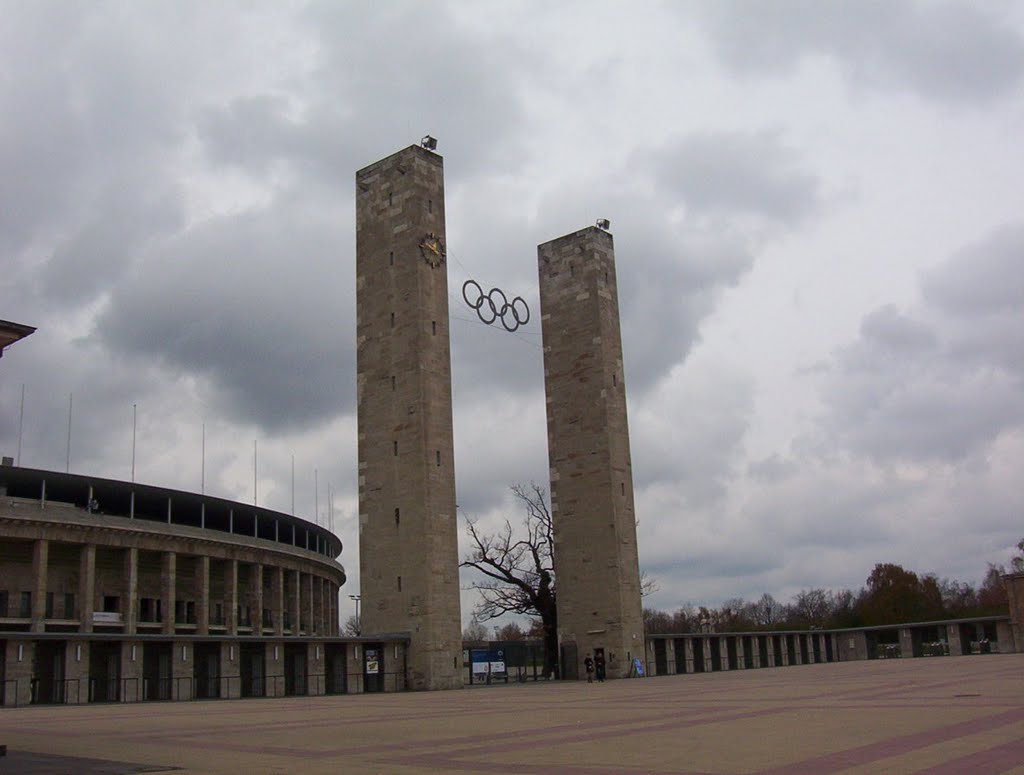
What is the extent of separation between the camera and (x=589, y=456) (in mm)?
58094

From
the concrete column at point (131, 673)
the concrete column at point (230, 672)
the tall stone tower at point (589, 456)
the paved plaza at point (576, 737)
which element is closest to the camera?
the paved plaza at point (576, 737)

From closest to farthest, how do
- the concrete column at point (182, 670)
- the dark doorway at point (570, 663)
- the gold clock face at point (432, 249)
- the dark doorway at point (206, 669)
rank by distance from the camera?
the concrete column at point (182, 670) → the dark doorway at point (206, 669) → the gold clock face at point (432, 249) → the dark doorway at point (570, 663)

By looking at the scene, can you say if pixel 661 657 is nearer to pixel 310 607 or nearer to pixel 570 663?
pixel 570 663

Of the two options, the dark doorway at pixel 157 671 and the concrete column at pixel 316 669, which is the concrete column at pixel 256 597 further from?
the dark doorway at pixel 157 671

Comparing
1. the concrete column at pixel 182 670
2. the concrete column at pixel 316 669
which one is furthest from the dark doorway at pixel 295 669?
the concrete column at pixel 182 670

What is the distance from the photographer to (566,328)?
61.2 m

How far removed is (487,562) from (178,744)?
45693 mm

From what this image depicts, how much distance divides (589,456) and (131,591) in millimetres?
Result: 26916

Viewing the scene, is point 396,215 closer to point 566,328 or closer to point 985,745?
point 566,328

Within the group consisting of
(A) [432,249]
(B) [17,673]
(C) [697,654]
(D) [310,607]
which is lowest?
(C) [697,654]

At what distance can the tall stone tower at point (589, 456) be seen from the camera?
55.9 metres

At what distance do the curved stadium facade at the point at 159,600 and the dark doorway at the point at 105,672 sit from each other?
0.07 metres

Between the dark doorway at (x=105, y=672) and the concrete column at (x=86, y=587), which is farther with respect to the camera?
the concrete column at (x=86, y=587)

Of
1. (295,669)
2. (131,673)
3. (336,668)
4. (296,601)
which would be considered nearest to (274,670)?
(295,669)
